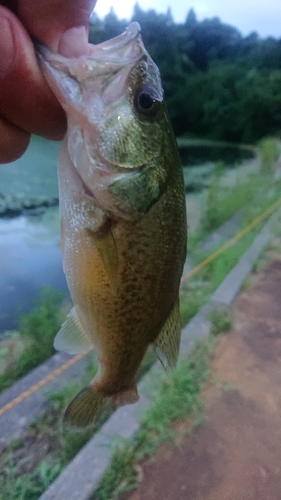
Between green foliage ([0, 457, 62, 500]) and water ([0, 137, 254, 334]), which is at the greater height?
water ([0, 137, 254, 334])

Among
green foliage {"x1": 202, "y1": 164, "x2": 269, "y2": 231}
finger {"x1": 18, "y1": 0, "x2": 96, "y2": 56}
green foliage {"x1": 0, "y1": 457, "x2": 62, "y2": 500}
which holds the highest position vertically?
finger {"x1": 18, "y1": 0, "x2": 96, "y2": 56}

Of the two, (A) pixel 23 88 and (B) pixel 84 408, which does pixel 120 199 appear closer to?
(A) pixel 23 88

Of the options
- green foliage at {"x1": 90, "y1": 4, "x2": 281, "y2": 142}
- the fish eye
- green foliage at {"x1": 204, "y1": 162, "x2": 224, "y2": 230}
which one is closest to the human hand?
the fish eye

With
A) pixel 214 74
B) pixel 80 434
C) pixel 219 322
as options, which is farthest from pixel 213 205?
pixel 80 434

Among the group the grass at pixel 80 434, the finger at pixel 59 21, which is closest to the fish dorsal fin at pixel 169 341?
the finger at pixel 59 21

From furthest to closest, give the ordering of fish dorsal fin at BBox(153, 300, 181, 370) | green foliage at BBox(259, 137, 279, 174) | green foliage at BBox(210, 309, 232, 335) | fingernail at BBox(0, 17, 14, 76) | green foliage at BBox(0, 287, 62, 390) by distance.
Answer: green foliage at BBox(259, 137, 279, 174)
green foliage at BBox(210, 309, 232, 335)
green foliage at BBox(0, 287, 62, 390)
fish dorsal fin at BBox(153, 300, 181, 370)
fingernail at BBox(0, 17, 14, 76)

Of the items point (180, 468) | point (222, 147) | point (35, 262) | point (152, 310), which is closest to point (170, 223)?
point (152, 310)

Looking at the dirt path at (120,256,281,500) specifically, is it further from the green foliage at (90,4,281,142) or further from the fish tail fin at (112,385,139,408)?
the green foliage at (90,4,281,142)
